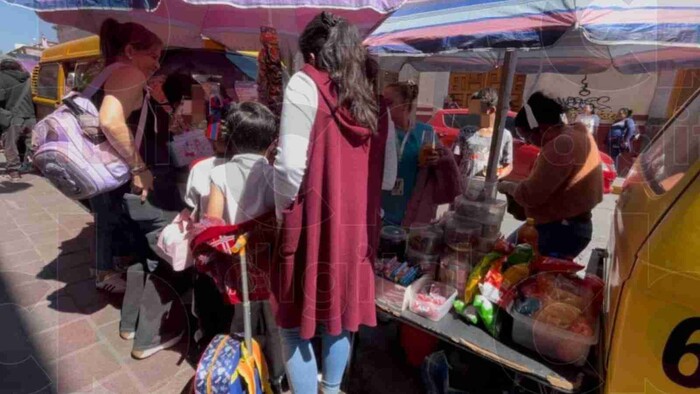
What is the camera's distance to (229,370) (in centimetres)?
172

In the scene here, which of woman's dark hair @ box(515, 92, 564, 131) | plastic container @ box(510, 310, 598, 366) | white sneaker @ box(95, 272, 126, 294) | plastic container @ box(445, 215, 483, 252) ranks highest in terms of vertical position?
woman's dark hair @ box(515, 92, 564, 131)

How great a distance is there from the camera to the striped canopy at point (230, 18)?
1958mm

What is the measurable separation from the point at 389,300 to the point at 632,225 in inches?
41.6

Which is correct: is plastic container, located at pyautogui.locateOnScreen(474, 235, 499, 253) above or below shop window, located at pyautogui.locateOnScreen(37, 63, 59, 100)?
below

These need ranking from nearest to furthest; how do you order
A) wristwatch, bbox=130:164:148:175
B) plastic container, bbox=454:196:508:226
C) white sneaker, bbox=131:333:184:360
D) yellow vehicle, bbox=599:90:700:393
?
yellow vehicle, bbox=599:90:700:393 → plastic container, bbox=454:196:508:226 → wristwatch, bbox=130:164:148:175 → white sneaker, bbox=131:333:184:360

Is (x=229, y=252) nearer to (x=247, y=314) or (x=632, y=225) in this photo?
(x=247, y=314)

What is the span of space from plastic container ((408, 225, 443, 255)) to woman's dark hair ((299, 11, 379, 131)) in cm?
90

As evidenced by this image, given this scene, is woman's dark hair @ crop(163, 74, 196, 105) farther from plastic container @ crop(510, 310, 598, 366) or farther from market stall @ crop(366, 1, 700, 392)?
plastic container @ crop(510, 310, 598, 366)

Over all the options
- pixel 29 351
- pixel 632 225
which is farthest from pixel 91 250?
pixel 632 225

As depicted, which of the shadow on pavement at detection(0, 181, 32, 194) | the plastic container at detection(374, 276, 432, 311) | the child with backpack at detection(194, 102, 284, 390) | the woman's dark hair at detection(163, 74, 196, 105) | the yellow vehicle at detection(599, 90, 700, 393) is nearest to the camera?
the yellow vehicle at detection(599, 90, 700, 393)

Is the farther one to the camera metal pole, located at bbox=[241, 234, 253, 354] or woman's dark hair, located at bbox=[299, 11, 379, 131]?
metal pole, located at bbox=[241, 234, 253, 354]

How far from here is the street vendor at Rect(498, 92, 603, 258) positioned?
2.12m

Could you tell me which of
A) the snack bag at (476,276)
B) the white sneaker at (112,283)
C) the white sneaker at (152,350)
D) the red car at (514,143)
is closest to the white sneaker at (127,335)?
the white sneaker at (152,350)

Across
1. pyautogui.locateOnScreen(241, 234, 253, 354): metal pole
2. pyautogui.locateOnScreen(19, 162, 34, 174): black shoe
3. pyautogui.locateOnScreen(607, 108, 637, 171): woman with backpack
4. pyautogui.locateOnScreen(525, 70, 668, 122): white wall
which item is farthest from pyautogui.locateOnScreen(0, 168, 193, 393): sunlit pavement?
pyautogui.locateOnScreen(607, 108, 637, 171): woman with backpack
